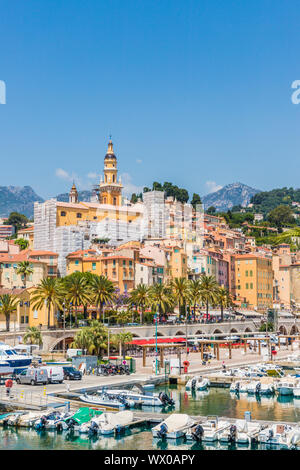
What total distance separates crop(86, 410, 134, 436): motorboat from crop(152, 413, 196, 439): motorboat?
7.56 ft

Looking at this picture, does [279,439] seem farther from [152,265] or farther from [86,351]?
[152,265]

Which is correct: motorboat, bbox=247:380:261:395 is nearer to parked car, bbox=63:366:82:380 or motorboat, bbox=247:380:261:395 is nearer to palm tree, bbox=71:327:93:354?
parked car, bbox=63:366:82:380

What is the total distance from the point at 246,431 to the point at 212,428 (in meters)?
1.93

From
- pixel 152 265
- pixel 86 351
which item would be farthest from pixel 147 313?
pixel 86 351

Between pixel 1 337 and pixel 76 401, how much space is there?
32.6 meters

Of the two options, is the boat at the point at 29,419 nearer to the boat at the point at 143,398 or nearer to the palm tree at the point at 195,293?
the boat at the point at 143,398

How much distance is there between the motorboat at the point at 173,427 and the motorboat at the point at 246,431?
287 centimetres

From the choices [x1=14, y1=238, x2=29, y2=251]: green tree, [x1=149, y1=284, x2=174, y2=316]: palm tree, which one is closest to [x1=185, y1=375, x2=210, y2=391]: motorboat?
[x1=149, y1=284, x2=174, y2=316]: palm tree

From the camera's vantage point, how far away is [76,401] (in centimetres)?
4284

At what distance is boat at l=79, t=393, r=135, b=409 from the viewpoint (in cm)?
4341

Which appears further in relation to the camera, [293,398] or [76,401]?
[293,398]

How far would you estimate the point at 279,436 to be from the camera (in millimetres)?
35281

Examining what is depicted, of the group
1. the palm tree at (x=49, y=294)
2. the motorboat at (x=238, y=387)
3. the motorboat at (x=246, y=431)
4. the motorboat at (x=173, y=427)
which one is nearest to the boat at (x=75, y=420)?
the motorboat at (x=173, y=427)
